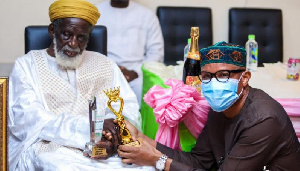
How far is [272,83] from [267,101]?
1011 mm

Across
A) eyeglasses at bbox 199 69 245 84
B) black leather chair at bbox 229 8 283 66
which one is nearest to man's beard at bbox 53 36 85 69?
eyeglasses at bbox 199 69 245 84

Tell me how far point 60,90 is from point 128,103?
426mm

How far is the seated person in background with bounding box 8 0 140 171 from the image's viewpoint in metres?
2.20

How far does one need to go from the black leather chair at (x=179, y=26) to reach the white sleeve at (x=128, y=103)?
73.7 inches

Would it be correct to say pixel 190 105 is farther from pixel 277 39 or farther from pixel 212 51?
pixel 277 39

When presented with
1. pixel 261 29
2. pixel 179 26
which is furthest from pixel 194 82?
pixel 261 29

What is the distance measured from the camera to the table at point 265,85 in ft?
7.86

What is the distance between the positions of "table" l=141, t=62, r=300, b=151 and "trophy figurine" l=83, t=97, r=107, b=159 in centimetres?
54

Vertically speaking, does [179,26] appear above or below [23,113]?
above

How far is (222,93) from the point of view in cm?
193

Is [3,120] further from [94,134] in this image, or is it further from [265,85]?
[265,85]

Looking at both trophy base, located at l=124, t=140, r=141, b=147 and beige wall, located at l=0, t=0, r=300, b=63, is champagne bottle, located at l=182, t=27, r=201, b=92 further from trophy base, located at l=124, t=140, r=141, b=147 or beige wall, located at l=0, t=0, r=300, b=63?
beige wall, located at l=0, t=0, r=300, b=63

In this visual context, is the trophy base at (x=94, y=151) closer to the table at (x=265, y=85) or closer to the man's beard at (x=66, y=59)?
the table at (x=265, y=85)

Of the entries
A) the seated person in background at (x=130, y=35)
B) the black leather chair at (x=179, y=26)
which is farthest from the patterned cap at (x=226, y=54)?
the black leather chair at (x=179, y=26)
